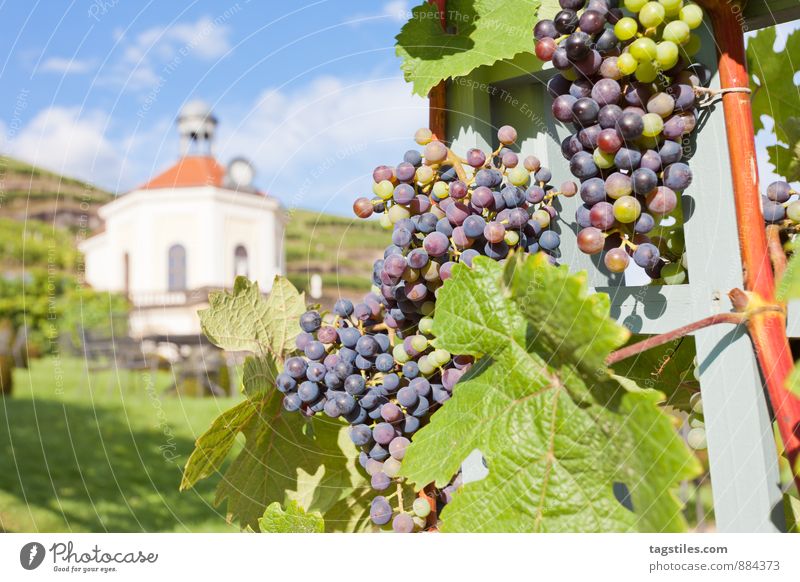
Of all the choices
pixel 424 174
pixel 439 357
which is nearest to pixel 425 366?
pixel 439 357

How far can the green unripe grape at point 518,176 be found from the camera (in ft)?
1.42

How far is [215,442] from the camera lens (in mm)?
497

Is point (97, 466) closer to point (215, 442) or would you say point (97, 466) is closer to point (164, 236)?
point (215, 442)

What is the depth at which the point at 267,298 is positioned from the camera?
564mm

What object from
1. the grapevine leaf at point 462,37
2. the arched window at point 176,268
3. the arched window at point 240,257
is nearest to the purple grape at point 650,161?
the grapevine leaf at point 462,37

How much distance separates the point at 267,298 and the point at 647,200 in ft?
0.99

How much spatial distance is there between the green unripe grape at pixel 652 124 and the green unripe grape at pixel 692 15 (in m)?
0.05

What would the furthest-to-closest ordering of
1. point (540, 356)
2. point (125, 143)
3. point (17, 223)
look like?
point (17, 223) < point (125, 143) < point (540, 356)

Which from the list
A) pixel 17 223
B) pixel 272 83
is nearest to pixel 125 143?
pixel 272 83

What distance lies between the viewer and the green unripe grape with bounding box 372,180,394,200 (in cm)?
45

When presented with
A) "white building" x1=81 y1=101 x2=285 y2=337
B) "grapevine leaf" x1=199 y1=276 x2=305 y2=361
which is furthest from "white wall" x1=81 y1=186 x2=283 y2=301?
"grapevine leaf" x1=199 y1=276 x2=305 y2=361

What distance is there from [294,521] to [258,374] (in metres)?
0.13
